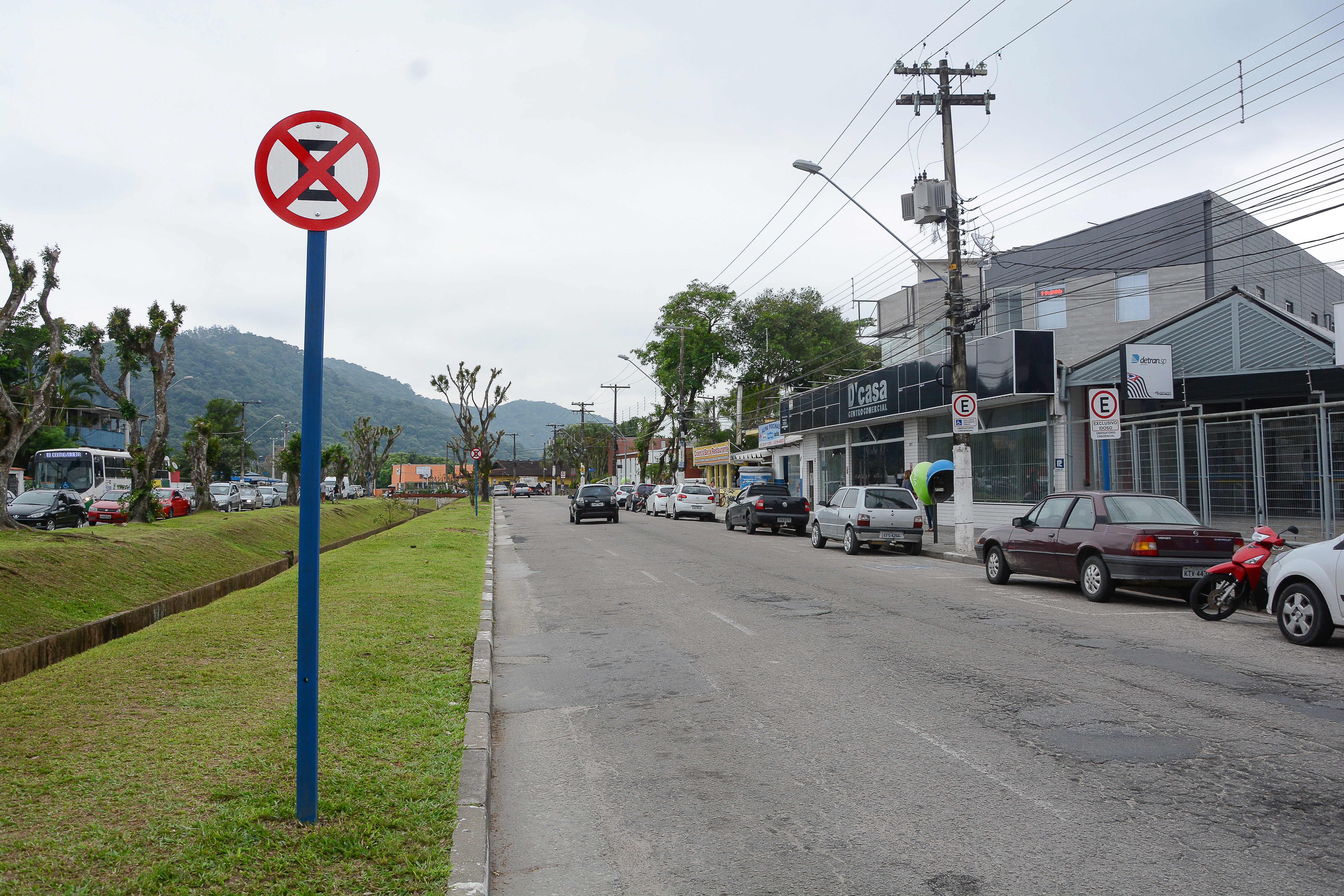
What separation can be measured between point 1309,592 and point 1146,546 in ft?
10.2

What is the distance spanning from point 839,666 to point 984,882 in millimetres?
4387

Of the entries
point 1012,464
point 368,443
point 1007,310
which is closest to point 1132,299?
point 1007,310

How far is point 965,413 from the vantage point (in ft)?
67.1

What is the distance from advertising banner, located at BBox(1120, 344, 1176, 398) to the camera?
2125 centimetres

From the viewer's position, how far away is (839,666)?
8211mm

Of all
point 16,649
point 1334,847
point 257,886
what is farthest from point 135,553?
point 1334,847

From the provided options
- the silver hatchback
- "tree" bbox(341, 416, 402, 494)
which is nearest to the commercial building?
the silver hatchback

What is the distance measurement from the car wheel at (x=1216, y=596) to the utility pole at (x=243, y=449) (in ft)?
158

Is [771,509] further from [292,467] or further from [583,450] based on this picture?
[583,450]

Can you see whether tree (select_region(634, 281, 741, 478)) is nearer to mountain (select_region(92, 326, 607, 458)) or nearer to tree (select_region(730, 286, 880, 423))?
tree (select_region(730, 286, 880, 423))

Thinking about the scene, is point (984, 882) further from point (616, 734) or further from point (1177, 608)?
point (1177, 608)

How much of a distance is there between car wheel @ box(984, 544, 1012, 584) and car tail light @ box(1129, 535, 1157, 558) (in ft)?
9.27

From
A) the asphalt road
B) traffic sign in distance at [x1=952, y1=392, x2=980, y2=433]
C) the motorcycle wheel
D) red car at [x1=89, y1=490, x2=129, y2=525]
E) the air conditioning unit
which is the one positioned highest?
the air conditioning unit

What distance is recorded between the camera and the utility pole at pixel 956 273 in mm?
20594
